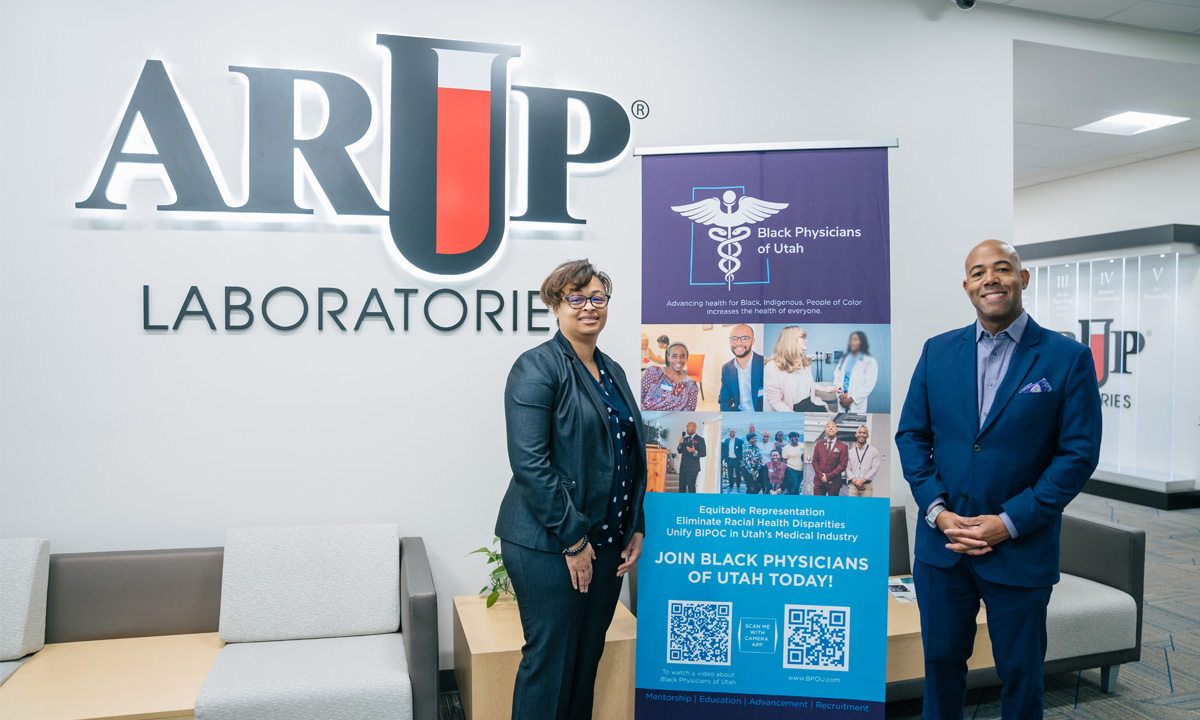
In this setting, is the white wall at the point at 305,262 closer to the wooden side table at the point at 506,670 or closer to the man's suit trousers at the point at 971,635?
the wooden side table at the point at 506,670

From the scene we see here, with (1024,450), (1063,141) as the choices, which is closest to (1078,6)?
(1024,450)

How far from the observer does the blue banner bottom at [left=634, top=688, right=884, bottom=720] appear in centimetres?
267

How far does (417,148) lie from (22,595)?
7.62 feet

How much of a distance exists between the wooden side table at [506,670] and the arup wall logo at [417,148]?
5.17 feet

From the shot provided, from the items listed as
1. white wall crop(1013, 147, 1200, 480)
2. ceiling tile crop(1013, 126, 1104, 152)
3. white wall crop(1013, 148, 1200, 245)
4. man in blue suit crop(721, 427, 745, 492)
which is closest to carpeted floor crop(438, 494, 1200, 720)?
man in blue suit crop(721, 427, 745, 492)

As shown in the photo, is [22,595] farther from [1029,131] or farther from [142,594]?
[1029,131]

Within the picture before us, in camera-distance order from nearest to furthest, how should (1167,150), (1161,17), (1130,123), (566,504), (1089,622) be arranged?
(566,504) → (1089,622) → (1161,17) → (1130,123) → (1167,150)

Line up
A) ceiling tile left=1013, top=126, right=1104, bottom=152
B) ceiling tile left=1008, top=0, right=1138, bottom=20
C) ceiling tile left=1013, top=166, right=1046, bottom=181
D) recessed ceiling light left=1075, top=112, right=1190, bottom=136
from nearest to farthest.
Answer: ceiling tile left=1008, top=0, right=1138, bottom=20, recessed ceiling light left=1075, top=112, right=1190, bottom=136, ceiling tile left=1013, top=126, right=1104, bottom=152, ceiling tile left=1013, top=166, right=1046, bottom=181

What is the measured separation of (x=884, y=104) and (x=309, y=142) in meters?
2.83

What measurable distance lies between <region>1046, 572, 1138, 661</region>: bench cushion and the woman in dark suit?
2.05 m

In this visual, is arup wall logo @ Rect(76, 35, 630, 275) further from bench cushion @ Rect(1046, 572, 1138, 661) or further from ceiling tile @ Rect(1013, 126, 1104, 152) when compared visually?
ceiling tile @ Rect(1013, 126, 1104, 152)

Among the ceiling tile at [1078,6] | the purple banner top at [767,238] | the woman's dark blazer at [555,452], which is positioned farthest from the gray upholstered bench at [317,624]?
the ceiling tile at [1078,6]

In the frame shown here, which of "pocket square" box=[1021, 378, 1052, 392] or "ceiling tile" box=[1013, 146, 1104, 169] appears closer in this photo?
"pocket square" box=[1021, 378, 1052, 392]

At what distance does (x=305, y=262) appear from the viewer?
127 inches
